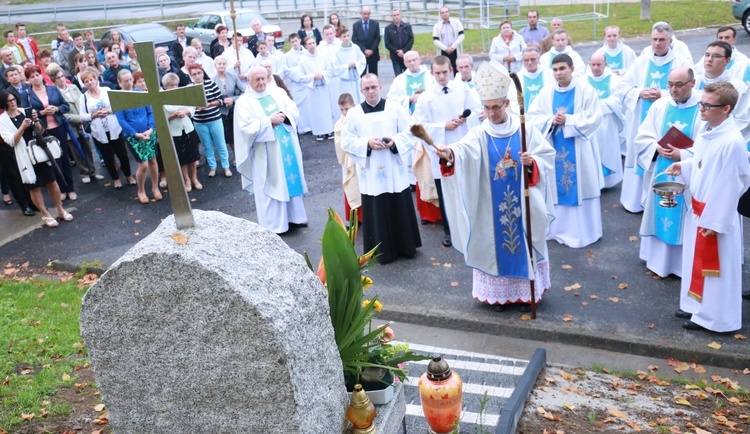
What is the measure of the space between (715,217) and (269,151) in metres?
5.66

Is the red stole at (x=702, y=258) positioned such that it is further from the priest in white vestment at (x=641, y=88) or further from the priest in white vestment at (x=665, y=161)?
the priest in white vestment at (x=641, y=88)

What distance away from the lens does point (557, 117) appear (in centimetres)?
904

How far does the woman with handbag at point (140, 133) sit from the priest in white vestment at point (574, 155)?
19.3ft

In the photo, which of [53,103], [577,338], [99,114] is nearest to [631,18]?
[99,114]

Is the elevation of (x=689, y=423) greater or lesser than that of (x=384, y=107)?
lesser

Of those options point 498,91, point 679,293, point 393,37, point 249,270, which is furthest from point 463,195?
point 393,37

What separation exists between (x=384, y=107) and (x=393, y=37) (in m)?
9.28

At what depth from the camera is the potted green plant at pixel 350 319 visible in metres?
4.33

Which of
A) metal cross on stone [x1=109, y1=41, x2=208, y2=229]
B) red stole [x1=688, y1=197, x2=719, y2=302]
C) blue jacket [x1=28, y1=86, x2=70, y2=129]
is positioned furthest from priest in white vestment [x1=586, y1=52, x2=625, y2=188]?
blue jacket [x1=28, y1=86, x2=70, y2=129]

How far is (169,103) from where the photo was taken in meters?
3.81

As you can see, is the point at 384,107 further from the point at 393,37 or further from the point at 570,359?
the point at 393,37

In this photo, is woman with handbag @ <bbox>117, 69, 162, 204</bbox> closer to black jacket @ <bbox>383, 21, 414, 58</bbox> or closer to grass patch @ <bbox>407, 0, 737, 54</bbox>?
black jacket @ <bbox>383, 21, 414, 58</bbox>

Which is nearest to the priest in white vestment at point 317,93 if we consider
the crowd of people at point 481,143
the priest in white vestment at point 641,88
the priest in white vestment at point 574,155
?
the crowd of people at point 481,143

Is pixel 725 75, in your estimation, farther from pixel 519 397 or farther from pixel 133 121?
pixel 133 121
